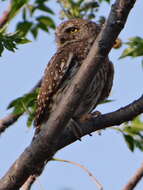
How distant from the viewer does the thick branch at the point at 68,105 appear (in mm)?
3076

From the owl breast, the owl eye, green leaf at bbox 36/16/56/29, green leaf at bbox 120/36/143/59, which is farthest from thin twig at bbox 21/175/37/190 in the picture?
the owl eye

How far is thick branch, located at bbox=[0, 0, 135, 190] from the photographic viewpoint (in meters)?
3.08

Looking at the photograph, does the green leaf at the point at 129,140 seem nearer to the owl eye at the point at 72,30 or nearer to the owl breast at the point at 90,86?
the owl breast at the point at 90,86

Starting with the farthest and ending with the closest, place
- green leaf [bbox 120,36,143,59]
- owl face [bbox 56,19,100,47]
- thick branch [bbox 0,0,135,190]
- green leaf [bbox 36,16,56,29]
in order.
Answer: owl face [bbox 56,19,100,47] → green leaf [bbox 36,16,56,29] → green leaf [bbox 120,36,143,59] → thick branch [bbox 0,0,135,190]

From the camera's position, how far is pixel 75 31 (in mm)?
5938

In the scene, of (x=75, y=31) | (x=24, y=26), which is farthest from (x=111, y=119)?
(x=75, y=31)

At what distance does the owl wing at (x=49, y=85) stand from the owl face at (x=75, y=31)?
88 cm

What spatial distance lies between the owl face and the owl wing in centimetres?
88

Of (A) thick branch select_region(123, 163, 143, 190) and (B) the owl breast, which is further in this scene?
(B) the owl breast

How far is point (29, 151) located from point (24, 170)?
4.6 inches

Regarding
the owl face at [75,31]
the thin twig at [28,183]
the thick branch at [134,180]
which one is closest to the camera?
the thick branch at [134,180]

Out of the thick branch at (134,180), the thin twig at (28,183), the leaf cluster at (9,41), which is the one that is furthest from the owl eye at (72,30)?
the thick branch at (134,180)

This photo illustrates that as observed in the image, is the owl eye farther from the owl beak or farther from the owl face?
the owl beak

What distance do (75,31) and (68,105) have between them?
2.79m
